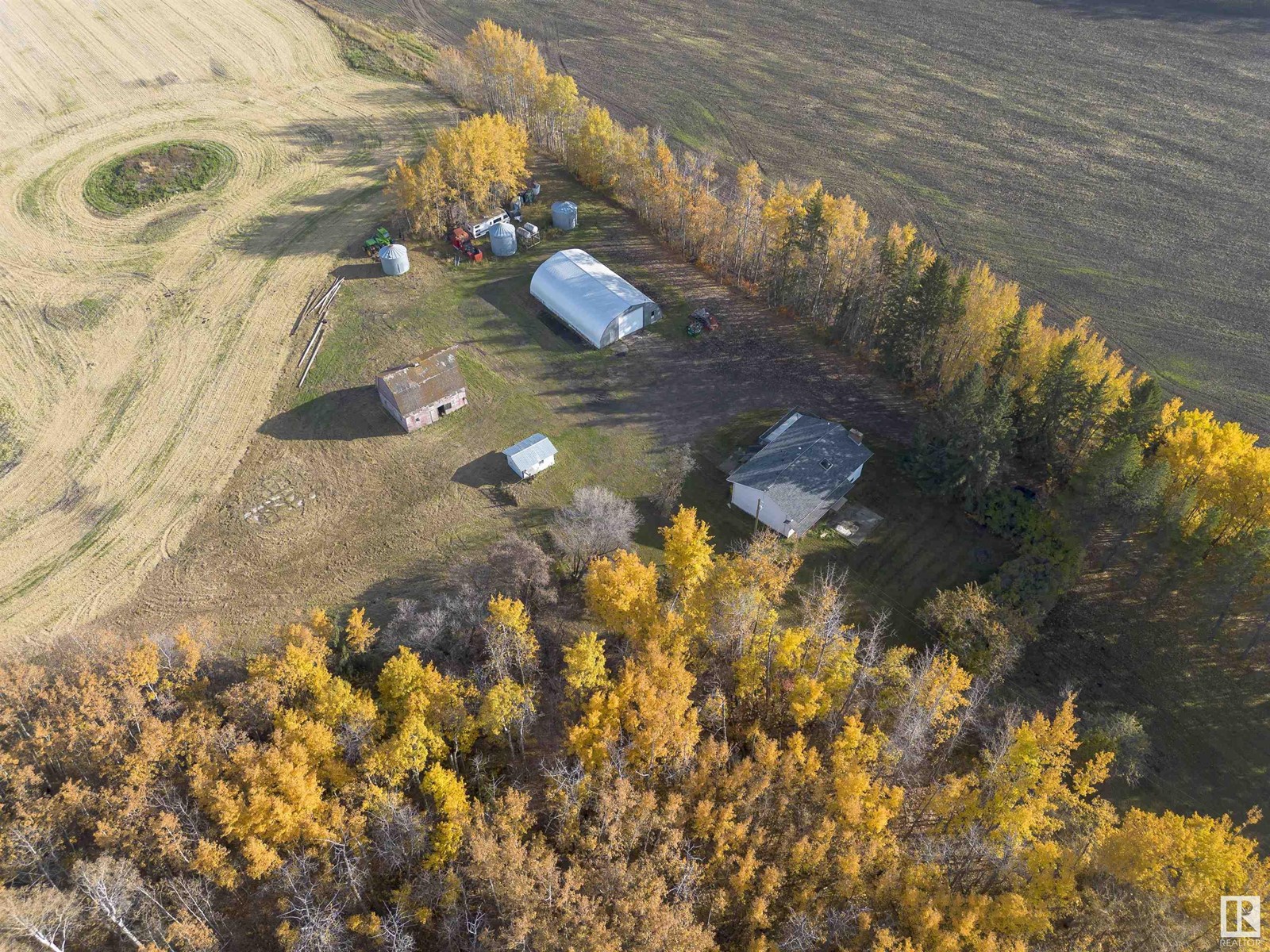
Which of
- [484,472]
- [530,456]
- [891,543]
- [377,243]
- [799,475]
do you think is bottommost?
[484,472]

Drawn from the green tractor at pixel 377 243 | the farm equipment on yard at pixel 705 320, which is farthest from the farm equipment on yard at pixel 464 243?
the farm equipment on yard at pixel 705 320

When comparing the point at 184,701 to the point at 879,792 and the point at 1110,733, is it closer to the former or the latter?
the point at 879,792

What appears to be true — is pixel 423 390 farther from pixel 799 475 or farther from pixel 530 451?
pixel 799 475

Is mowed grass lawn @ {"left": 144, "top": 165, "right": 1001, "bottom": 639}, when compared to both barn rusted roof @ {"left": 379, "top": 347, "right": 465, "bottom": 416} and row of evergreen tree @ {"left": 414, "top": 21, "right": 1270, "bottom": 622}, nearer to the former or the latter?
barn rusted roof @ {"left": 379, "top": 347, "right": 465, "bottom": 416}

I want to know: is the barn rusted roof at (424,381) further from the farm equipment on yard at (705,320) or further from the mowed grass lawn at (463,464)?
the farm equipment on yard at (705,320)

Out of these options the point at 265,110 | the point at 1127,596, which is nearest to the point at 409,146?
the point at 265,110

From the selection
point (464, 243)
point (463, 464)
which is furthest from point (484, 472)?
point (464, 243)
